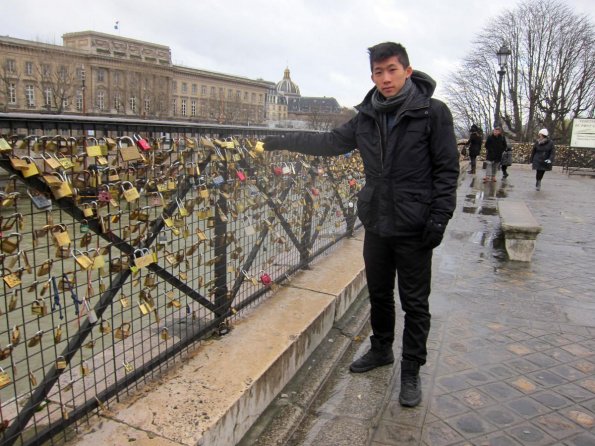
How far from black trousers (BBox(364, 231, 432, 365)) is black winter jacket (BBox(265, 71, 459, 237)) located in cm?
13

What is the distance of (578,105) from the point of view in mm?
41156

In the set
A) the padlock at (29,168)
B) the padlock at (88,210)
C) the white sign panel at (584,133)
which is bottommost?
the padlock at (88,210)

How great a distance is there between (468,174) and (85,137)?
2062 cm

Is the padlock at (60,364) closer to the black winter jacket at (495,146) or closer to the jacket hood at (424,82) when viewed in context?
the jacket hood at (424,82)

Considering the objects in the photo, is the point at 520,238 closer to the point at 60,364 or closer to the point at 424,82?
the point at 424,82

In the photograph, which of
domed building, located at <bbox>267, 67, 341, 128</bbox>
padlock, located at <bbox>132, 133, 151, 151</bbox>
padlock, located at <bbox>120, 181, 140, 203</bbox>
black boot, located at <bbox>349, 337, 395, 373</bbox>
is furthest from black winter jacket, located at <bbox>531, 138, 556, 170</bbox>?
domed building, located at <bbox>267, 67, 341, 128</bbox>

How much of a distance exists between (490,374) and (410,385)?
0.73 metres

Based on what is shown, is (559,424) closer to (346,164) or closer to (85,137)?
(85,137)

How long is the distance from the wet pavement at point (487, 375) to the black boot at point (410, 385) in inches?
2.1

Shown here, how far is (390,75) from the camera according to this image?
2809mm

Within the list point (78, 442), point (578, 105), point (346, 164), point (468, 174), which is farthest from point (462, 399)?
point (578, 105)

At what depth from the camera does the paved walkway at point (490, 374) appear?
8.92ft

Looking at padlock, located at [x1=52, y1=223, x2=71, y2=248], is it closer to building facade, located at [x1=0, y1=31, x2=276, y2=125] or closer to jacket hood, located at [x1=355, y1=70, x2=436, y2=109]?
jacket hood, located at [x1=355, y1=70, x2=436, y2=109]

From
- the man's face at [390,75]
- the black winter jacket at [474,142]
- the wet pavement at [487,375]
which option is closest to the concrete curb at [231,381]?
the wet pavement at [487,375]
